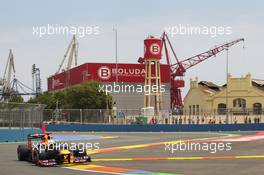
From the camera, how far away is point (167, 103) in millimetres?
107500

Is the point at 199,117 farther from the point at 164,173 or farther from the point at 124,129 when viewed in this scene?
the point at 164,173

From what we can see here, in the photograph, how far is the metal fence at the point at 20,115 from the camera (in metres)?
33.1

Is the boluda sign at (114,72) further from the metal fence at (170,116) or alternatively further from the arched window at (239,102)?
the metal fence at (170,116)

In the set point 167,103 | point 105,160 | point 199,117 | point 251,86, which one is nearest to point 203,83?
point 167,103

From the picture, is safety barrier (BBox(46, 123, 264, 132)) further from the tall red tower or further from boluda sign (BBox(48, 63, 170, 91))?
boluda sign (BBox(48, 63, 170, 91))

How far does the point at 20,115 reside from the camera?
3422 centimetres

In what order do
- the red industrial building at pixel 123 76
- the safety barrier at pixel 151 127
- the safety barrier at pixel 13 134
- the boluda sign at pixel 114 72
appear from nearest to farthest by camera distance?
the safety barrier at pixel 13 134 < the safety barrier at pixel 151 127 < the boluda sign at pixel 114 72 < the red industrial building at pixel 123 76

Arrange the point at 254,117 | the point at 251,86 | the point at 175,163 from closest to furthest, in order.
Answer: the point at 175,163, the point at 254,117, the point at 251,86

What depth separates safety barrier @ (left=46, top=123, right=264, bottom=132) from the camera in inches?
2148

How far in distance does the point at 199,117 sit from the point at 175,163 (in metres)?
41.3

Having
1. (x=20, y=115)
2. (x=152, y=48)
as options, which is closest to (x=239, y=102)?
(x=152, y=48)

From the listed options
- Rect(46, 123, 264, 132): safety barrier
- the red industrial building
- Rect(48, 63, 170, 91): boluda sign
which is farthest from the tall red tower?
Rect(46, 123, 264, 132): safety barrier

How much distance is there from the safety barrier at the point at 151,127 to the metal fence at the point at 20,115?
21872 mm

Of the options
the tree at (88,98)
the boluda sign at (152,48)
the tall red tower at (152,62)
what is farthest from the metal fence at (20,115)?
the tree at (88,98)
